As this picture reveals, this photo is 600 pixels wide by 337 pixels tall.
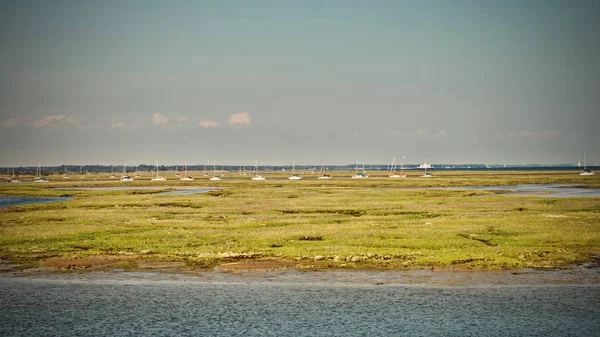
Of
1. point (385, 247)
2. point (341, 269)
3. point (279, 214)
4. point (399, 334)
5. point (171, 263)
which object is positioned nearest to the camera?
point (399, 334)

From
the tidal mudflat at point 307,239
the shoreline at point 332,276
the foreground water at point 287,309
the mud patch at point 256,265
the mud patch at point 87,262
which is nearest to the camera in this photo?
the foreground water at point 287,309

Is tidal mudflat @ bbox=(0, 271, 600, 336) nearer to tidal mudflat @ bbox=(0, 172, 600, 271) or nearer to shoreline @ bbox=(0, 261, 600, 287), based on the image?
shoreline @ bbox=(0, 261, 600, 287)

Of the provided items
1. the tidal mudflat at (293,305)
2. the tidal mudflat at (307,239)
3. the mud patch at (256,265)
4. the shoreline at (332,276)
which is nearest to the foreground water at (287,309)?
the tidal mudflat at (293,305)

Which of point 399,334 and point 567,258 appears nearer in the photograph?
point 399,334

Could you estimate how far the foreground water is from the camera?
17.5 metres

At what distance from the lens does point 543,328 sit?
57.6 ft

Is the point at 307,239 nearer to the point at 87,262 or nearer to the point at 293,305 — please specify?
the point at 87,262

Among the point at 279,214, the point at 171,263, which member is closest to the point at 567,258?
the point at 171,263

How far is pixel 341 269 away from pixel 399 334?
10.3m

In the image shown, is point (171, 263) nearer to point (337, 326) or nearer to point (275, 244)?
point (275, 244)

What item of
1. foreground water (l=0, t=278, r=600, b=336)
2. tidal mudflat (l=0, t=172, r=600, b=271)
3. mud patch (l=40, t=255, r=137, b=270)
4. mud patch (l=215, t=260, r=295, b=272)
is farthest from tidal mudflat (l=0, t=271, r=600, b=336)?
tidal mudflat (l=0, t=172, r=600, b=271)

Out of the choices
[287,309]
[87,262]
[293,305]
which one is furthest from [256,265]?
[87,262]

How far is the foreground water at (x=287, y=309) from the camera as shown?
57.6 feet

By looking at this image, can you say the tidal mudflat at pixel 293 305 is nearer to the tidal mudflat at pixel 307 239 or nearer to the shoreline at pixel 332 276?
the shoreline at pixel 332 276
